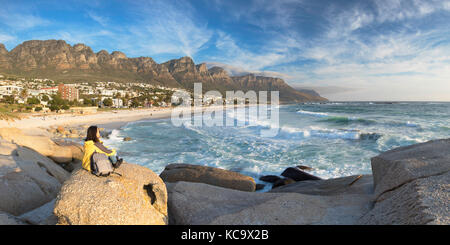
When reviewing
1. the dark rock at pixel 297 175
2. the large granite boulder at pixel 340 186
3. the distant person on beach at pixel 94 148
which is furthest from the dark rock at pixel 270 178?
the distant person on beach at pixel 94 148

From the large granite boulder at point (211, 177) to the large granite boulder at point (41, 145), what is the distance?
429cm

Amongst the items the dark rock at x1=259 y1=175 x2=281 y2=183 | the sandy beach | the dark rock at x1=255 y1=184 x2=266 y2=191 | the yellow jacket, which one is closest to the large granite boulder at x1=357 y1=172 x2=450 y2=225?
the yellow jacket

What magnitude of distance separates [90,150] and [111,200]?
1115 millimetres

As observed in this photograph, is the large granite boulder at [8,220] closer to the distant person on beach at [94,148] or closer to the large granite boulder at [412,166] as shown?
the distant person on beach at [94,148]

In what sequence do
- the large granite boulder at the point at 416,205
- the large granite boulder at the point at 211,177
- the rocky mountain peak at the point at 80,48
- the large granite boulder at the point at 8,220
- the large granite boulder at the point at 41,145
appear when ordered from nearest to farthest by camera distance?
the large granite boulder at the point at 416,205
the large granite boulder at the point at 8,220
the large granite boulder at the point at 211,177
the large granite boulder at the point at 41,145
the rocky mountain peak at the point at 80,48

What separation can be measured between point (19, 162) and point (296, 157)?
488 inches

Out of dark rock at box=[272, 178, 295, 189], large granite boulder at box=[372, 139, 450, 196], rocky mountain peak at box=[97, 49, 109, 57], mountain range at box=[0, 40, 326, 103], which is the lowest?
dark rock at box=[272, 178, 295, 189]

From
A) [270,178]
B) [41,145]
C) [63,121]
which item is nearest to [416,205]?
[270,178]

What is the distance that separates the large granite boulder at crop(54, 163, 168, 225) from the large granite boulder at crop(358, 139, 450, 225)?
317 centimetres

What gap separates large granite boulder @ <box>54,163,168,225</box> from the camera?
2.83m

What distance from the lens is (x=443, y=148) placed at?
4.05 meters

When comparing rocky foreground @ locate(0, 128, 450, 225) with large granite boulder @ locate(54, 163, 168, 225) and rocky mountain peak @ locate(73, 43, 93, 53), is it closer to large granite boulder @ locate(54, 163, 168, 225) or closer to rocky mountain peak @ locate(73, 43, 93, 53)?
large granite boulder @ locate(54, 163, 168, 225)

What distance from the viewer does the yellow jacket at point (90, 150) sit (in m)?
3.53

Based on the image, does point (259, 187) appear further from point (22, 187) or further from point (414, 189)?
point (22, 187)
